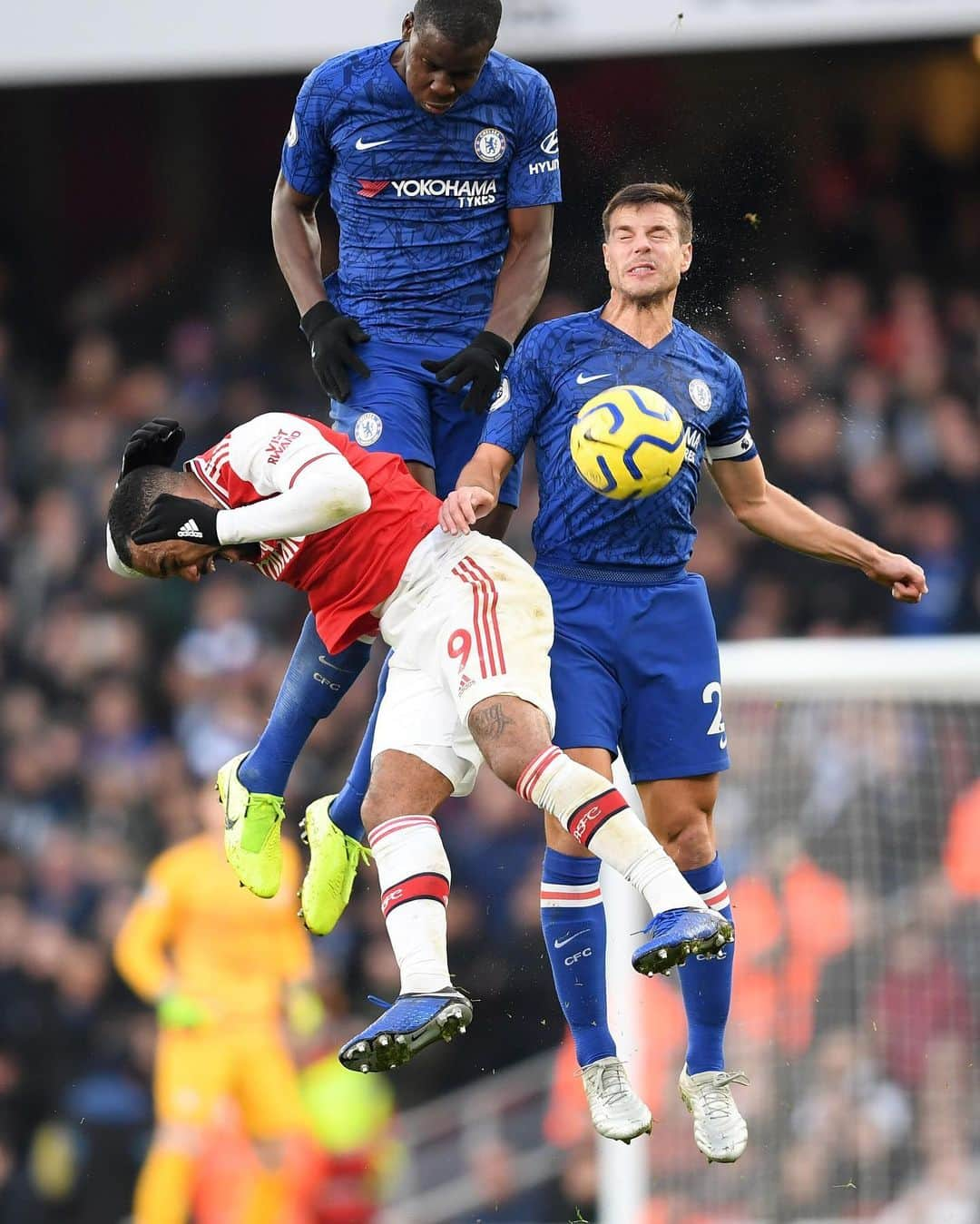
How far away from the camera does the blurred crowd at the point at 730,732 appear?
744 cm

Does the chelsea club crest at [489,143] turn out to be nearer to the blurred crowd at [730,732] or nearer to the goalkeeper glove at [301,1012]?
the blurred crowd at [730,732]

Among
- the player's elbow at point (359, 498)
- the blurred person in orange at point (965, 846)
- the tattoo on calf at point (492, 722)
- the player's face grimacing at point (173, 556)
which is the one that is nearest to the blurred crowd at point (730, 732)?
the blurred person in orange at point (965, 846)

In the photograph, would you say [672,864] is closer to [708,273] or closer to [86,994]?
[708,273]

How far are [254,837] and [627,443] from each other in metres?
1.55

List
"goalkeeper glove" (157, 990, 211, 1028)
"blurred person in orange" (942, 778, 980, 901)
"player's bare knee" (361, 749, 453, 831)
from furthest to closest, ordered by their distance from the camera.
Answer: "goalkeeper glove" (157, 990, 211, 1028) < "blurred person in orange" (942, 778, 980, 901) < "player's bare knee" (361, 749, 453, 831)

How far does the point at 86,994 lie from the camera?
1087cm

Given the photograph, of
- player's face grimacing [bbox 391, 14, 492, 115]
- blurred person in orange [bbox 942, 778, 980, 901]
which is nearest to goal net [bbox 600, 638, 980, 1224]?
blurred person in orange [bbox 942, 778, 980, 901]

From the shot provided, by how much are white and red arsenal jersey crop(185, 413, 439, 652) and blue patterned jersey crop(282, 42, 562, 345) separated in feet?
1.95

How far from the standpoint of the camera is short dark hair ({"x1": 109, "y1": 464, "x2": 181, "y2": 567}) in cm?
520

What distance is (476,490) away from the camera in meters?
5.04

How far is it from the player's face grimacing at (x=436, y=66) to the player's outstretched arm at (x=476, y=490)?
37.3 inches

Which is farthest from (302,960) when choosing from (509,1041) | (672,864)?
(672,864)

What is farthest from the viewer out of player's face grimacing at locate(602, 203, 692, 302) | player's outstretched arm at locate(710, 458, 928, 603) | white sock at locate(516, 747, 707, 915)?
player's outstretched arm at locate(710, 458, 928, 603)

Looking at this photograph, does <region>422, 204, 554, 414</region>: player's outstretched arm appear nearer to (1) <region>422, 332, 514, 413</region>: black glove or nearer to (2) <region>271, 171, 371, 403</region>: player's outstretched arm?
(1) <region>422, 332, 514, 413</region>: black glove
